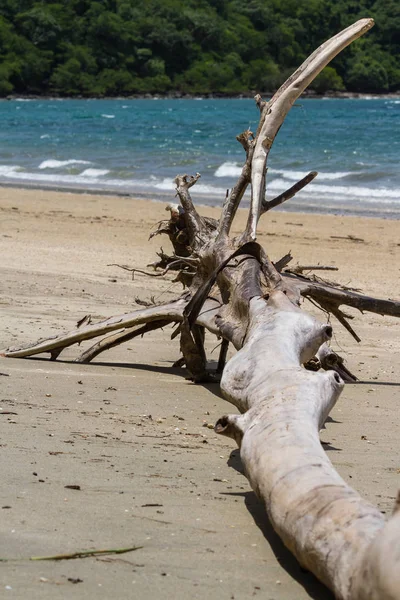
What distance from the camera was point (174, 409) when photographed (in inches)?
198

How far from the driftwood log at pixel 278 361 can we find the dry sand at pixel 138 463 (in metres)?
0.19

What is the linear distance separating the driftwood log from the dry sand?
19 centimetres

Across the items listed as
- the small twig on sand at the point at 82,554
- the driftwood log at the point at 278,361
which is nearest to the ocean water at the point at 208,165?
the driftwood log at the point at 278,361

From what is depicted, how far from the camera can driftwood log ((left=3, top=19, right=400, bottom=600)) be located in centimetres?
255

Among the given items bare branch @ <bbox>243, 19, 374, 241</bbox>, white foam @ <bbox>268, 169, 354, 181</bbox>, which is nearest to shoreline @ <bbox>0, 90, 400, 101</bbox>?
white foam @ <bbox>268, 169, 354, 181</bbox>

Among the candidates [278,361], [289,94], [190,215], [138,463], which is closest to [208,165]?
[190,215]

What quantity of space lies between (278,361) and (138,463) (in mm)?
667

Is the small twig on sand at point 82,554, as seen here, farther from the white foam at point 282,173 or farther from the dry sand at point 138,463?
the white foam at point 282,173

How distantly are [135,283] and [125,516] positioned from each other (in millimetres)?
6328

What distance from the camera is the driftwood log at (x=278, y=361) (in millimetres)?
2553

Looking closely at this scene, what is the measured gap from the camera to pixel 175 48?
129875mm

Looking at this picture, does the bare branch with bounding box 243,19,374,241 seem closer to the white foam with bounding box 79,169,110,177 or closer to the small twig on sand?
the small twig on sand

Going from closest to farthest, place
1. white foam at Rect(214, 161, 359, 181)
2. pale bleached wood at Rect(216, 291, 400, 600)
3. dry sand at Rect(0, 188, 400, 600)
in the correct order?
pale bleached wood at Rect(216, 291, 400, 600) → dry sand at Rect(0, 188, 400, 600) → white foam at Rect(214, 161, 359, 181)

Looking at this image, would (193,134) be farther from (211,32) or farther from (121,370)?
(211,32)
